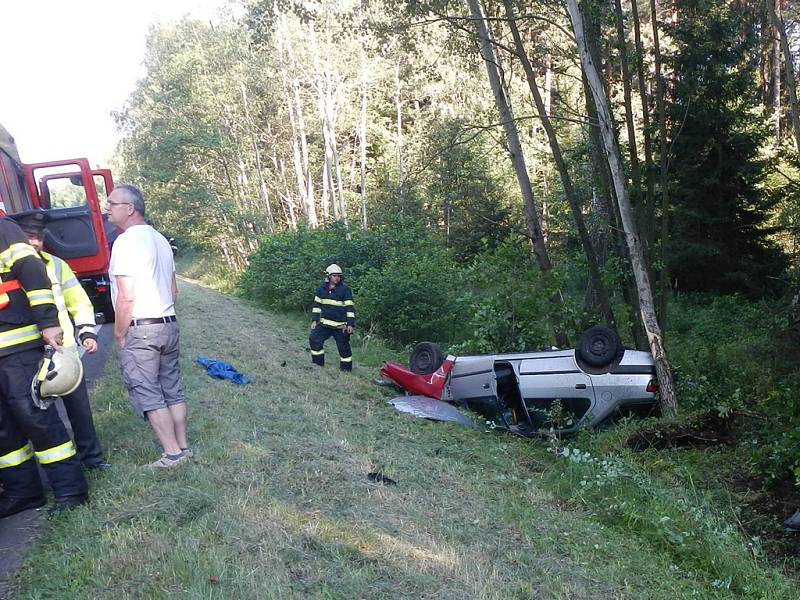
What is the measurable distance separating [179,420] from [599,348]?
522 centimetres

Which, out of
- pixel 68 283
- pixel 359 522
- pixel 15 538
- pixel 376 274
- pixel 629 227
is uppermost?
pixel 68 283

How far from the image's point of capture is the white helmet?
3846 millimetres

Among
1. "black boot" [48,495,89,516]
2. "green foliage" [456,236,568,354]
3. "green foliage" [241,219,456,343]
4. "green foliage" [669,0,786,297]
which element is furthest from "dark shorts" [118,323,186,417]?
"green foliage" [669,0,786,297]

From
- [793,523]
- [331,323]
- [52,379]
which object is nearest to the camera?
[52,379]

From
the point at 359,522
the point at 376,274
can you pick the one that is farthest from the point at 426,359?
the point at 376,274

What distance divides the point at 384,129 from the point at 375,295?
19.3 m

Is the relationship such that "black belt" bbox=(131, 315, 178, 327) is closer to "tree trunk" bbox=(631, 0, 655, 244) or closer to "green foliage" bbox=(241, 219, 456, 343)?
"tree trunk" bbox=(631, 0, 655, 244)

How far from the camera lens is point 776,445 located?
6480mm

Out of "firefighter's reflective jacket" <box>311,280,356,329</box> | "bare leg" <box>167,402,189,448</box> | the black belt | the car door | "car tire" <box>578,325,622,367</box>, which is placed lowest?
the car door

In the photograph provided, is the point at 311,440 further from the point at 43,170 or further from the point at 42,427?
the point at 43,170

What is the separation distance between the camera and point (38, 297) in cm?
387

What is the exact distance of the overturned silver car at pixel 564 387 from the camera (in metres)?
8.12

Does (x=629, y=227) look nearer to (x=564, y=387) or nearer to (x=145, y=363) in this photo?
(x=564, y=387)

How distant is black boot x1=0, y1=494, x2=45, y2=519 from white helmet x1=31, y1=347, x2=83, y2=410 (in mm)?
563
